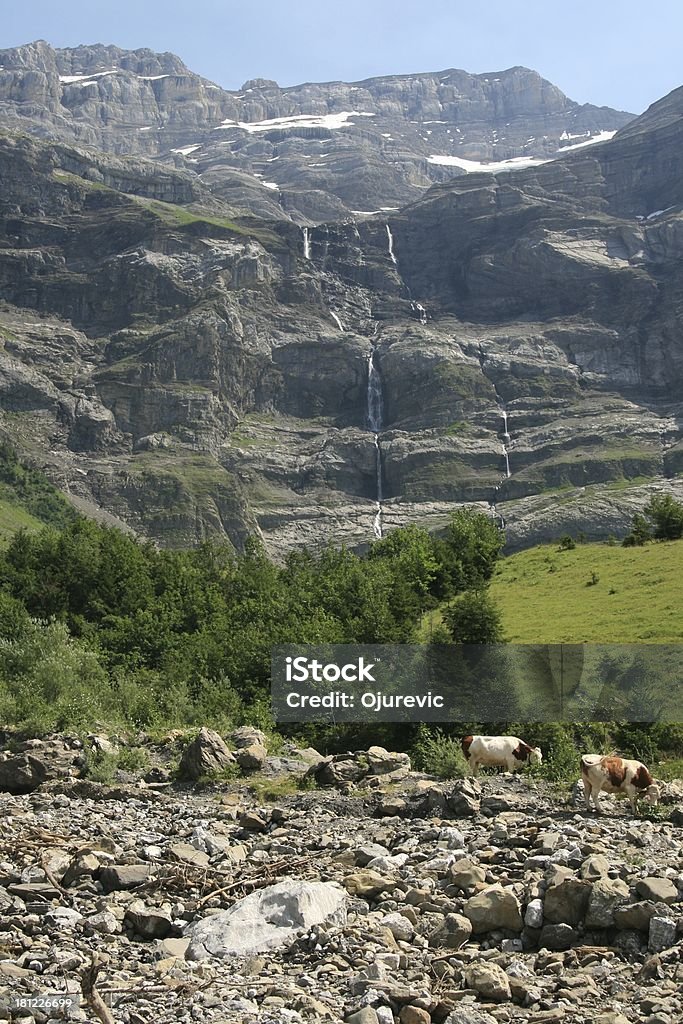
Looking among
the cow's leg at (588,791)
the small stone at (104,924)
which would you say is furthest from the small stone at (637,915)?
the small stone at (104,924)

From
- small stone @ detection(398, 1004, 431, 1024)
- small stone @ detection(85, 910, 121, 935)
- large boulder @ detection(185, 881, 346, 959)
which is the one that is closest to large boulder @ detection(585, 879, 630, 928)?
small stone @ detection(398, 1004, 431, 1024)

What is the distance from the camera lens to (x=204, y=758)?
24.8 metres

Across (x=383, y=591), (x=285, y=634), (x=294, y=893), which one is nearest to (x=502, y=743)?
(x=294, y=893)

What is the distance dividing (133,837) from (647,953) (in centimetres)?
1011

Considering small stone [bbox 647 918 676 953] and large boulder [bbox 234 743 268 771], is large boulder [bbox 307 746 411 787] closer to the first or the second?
large boulder [bbox 234 743 268 771]

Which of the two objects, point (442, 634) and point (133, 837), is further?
point (442, 634)

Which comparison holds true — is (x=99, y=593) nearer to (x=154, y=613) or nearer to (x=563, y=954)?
(x=154, y=613)

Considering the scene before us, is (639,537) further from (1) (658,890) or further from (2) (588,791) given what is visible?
(1) (658,890)

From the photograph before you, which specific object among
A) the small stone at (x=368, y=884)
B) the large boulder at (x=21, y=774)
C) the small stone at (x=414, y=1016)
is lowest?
the large boulder at (x=21, y=774)

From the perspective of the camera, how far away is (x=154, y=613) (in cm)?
5353

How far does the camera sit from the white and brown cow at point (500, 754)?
23000mm

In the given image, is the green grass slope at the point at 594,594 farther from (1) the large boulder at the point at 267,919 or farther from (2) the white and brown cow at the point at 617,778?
(1) the large boulder at the point at 267,919

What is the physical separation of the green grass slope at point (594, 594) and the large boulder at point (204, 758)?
19.6 metres

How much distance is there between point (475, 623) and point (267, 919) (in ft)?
69.1
